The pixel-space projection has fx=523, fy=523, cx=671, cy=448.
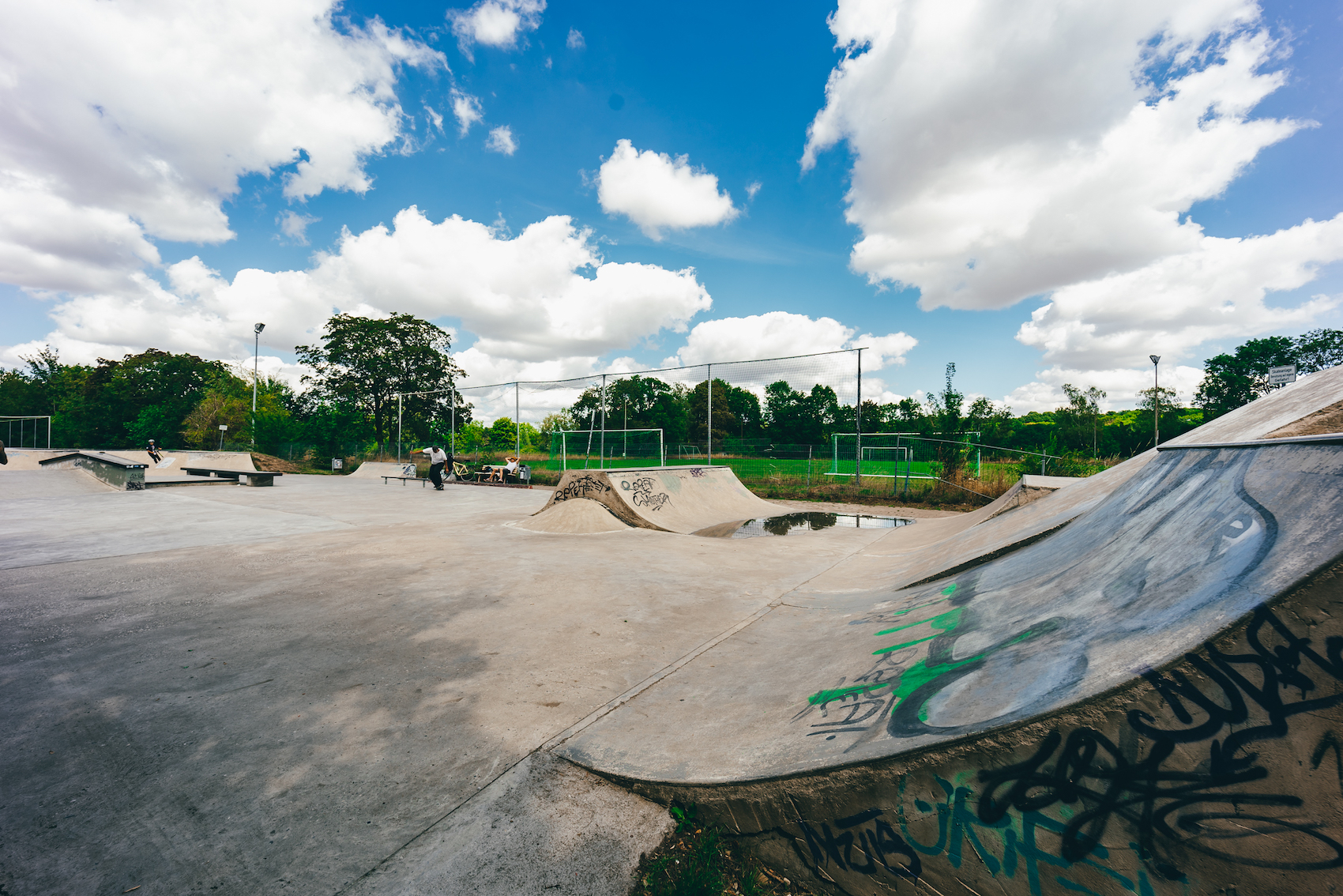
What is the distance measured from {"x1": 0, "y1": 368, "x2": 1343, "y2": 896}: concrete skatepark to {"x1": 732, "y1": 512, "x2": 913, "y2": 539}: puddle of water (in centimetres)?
428

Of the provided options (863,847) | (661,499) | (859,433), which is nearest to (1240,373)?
(859,433)

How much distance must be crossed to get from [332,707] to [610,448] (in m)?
16.2

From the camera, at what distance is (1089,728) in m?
1.48

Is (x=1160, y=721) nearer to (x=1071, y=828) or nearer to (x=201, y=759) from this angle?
(x=1071, y=828)

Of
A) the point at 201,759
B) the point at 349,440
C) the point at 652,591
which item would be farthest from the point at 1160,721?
the point at 349,440

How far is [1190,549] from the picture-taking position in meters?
2.21

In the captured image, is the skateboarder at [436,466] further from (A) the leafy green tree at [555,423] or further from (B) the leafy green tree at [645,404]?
(A) the leafy green tree at [555,423]

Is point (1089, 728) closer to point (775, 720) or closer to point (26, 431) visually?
point (775, 720)

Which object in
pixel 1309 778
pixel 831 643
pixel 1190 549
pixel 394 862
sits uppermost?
pixel 1190 549

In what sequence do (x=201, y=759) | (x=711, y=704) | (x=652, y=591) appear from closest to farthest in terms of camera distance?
1. (x=201, y=759)
2. (x=711, y=704)
3. (x=652, y=591)

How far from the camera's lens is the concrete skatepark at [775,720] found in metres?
1.40

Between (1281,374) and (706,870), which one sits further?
(1281,374)

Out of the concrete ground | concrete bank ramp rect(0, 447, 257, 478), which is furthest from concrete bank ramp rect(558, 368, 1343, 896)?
concrete bank ramp rect(0, 447, 257, 478)

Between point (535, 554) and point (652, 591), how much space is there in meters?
2.22
